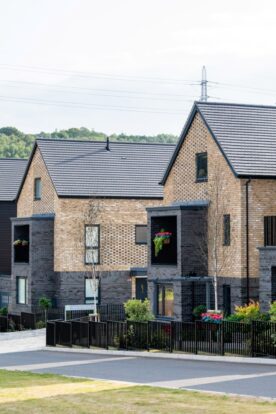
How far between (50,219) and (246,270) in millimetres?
17485

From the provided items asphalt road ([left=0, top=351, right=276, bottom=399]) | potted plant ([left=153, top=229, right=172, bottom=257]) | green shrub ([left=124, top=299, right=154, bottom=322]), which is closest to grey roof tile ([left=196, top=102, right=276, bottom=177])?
potted plant ([left=153, top=229, right=172, bottom=257])

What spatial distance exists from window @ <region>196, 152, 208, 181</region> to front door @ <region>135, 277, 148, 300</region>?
1290 cm

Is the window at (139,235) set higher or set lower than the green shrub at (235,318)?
higher

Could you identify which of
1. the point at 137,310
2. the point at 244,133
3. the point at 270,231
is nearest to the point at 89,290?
the point at 137,310

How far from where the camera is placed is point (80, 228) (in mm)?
57062

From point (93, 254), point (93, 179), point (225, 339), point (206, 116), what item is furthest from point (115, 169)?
point (225, 339)

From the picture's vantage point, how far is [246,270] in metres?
43.3

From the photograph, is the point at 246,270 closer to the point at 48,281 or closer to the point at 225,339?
the point at 225,339

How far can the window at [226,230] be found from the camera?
146 ft

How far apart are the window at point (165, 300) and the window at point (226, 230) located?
13.7ft

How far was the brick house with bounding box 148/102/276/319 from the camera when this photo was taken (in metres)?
43.4

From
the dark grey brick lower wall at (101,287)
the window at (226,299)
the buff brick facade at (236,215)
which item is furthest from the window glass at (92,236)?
the window at (226,299)

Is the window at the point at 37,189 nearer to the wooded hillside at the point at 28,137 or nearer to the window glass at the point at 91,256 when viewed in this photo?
the window glass at the point at 91,256

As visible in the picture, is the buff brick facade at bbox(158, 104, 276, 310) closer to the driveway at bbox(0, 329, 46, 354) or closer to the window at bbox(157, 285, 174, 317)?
the window at bbox(157, 285, 174, 317)
